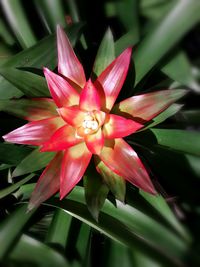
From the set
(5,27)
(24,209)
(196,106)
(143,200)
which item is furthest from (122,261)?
(5,27)

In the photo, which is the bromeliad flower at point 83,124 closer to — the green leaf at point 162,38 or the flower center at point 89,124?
the flower center at point 89,124

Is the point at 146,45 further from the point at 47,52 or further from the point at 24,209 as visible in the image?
the point at 24,209

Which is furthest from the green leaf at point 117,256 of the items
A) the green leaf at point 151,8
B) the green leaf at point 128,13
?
the green leaf at point 151,8

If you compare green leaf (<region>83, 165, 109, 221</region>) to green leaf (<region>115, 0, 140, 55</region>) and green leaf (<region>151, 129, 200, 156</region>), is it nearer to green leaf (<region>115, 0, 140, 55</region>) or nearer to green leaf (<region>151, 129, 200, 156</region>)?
green leaf (<region>151, 129, 200, 156</region>)

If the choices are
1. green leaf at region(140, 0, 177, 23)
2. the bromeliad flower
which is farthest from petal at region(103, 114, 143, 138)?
green leaf at region(140, 0, 177, 23)

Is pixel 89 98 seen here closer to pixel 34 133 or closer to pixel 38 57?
pixel 34 133
